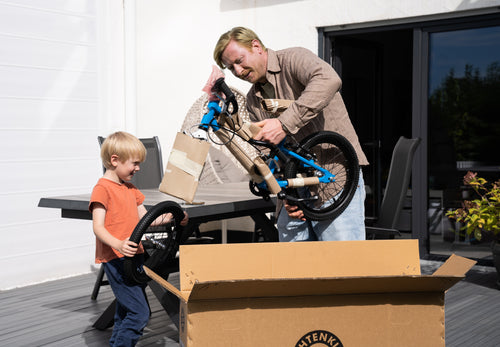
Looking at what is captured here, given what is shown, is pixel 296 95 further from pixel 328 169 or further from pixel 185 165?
pixel 185 165

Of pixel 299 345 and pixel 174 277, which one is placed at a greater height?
pixel 299 345

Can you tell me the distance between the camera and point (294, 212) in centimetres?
219

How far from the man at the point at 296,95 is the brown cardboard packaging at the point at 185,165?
0.31 m

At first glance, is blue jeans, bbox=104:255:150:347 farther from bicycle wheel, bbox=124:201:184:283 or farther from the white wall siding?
the white wall siding

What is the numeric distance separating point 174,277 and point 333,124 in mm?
2716

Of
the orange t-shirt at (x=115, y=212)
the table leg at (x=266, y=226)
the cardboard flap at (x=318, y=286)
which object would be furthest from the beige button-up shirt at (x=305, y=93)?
the table leg at (x=266, y=226)

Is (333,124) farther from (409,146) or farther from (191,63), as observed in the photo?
(191,63)

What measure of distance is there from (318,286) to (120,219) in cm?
151

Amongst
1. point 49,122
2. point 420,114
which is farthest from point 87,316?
point 420,114

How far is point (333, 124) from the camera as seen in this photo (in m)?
2.27

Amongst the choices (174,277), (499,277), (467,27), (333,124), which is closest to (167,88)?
(174,277)

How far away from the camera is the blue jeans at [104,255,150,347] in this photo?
2350mm

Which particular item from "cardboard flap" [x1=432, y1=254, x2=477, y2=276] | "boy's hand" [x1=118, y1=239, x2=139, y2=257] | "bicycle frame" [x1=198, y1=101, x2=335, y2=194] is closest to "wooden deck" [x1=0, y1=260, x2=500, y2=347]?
"boy's hand" [x1=118, y1=239, x2=139, y2=257]

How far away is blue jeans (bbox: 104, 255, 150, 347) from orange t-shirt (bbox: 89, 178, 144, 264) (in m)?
0.05
